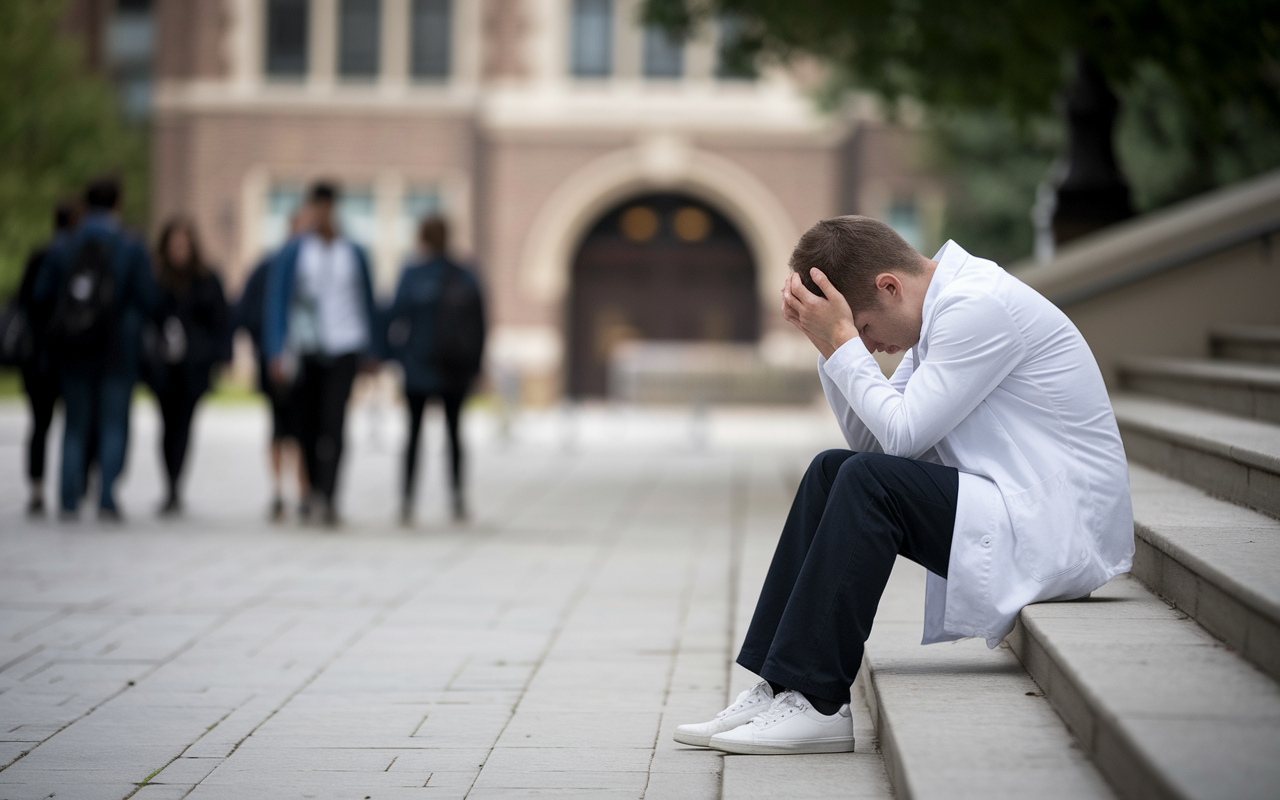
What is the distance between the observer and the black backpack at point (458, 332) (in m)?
8.32

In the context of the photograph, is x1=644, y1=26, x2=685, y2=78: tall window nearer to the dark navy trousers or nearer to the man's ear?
the man's ear

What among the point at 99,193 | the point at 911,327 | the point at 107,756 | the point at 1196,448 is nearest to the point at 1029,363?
the point at 911,327

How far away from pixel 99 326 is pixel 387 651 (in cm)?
402

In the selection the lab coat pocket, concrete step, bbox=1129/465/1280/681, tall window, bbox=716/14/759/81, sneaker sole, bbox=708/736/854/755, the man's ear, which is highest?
tall window, bbox=716/14/759/81

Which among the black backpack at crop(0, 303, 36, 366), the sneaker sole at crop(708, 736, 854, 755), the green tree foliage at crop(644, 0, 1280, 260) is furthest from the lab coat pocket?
the black backpack at crop(0, 303, 36, 366)

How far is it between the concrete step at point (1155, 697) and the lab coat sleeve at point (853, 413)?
0.58m

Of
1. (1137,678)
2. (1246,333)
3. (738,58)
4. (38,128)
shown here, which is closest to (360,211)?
(38,128)

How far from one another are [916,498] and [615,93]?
71.3 ft

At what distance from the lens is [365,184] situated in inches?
971

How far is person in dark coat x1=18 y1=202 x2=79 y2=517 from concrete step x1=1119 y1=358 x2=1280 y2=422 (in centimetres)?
632

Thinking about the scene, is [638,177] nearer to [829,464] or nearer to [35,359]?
[35,359]

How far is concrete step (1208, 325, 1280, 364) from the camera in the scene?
273 inches

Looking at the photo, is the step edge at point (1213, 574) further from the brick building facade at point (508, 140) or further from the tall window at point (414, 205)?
the tall window at point (414, 205)

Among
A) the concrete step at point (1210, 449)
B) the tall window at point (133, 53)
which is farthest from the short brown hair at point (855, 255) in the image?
the tall window at point (133, 53)
